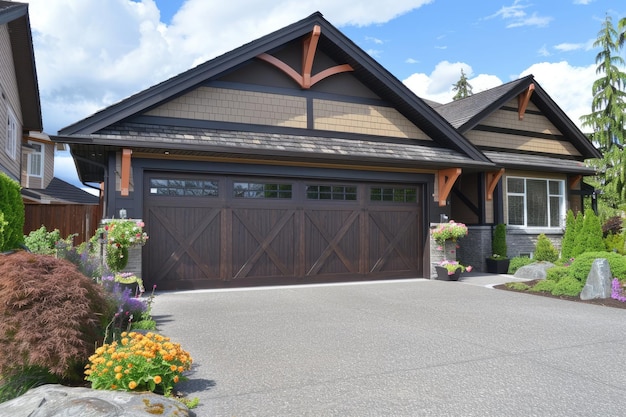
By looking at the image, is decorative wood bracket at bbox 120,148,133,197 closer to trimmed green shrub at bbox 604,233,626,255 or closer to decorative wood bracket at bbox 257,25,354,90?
decorative wood bracket at bbox 257,25,354,90

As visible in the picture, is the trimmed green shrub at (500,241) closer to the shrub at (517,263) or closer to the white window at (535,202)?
the shrub at (517,263)

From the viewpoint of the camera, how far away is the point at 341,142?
11.7 metres

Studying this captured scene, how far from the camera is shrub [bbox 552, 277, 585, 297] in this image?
9.39m

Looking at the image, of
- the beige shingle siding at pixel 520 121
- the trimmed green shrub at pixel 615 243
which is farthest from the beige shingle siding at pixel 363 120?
the trimmed green shrub at pixel 615 243

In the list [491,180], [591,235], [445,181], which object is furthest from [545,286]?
[491,180]

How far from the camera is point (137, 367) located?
12.2 ft

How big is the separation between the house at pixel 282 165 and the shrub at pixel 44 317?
5453mm

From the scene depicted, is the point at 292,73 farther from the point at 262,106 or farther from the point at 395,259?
the point at 395,259

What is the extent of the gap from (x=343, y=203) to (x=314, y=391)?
7891 mm

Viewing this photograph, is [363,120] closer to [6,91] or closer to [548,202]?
[548,202]

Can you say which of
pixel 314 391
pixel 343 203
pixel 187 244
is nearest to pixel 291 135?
pixel 343 203

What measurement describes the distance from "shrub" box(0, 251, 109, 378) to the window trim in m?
9.52

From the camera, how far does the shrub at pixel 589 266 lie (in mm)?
9656

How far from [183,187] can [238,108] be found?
2.23m
